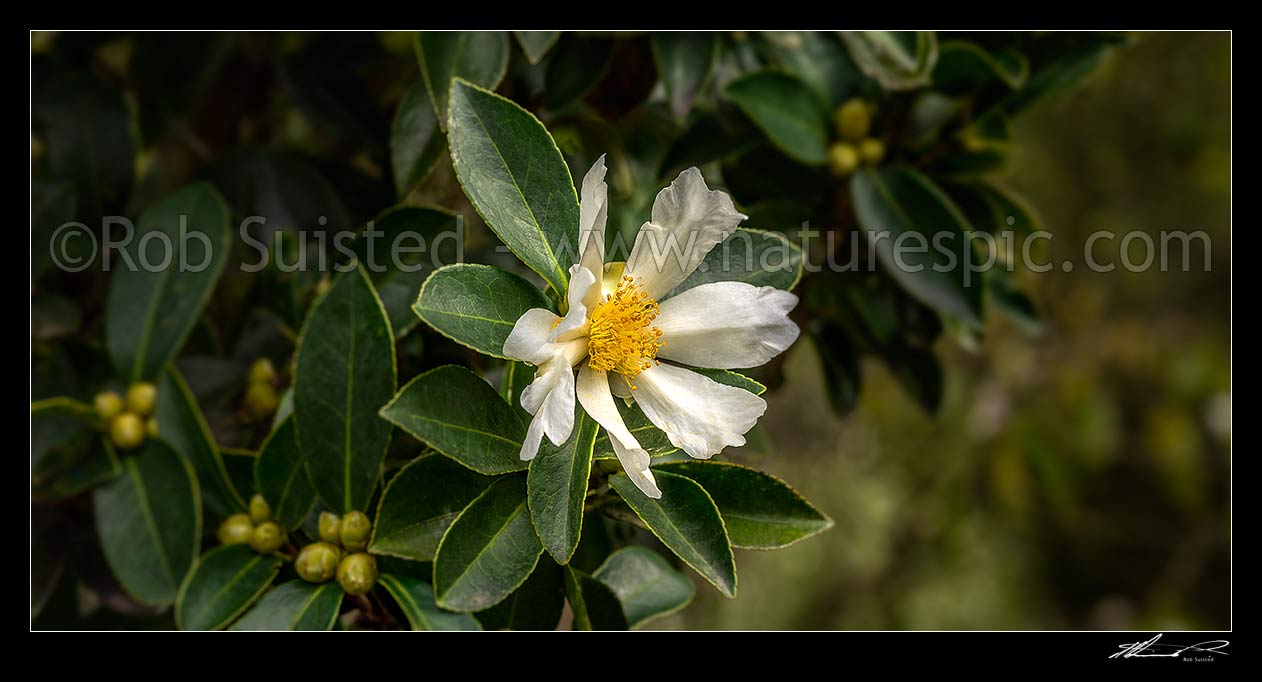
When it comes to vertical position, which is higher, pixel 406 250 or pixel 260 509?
pixel 406 250

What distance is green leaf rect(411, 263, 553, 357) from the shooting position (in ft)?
1.88

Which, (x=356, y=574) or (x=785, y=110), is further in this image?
(x=785, y=110)

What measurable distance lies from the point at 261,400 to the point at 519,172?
19.2 inches

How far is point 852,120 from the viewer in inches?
41.3

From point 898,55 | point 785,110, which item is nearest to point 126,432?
point 785,110

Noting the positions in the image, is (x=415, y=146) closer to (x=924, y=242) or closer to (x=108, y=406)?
(x=108, y=406)

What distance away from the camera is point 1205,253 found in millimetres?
2807

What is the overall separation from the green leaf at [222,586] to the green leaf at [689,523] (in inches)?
12.8

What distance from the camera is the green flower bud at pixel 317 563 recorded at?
0.74 metres

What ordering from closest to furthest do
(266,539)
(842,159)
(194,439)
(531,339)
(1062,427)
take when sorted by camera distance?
(531,339), (266,539), (194,439), (842,159), (1062,427)

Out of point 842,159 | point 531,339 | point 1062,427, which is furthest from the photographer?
point 1062,427

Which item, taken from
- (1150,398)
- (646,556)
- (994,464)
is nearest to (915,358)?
(646,556)

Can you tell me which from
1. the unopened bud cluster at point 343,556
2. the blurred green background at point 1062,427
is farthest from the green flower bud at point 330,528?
the blurred green background at point 1062,427
